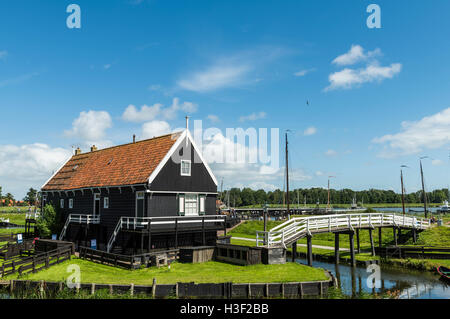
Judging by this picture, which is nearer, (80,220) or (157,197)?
(157,197)

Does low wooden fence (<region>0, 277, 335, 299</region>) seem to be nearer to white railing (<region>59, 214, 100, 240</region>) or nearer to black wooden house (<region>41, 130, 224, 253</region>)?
black wooden house (<region>41, 130, 224, 253</region>)

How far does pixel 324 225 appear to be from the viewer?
2775 centimetres

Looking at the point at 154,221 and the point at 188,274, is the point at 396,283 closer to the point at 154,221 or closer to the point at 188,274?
the point at 188,274

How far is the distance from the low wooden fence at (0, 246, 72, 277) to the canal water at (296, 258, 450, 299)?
1895 centimetres

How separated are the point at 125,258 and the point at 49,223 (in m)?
15.5

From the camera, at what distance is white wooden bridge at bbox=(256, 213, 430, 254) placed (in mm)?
24188

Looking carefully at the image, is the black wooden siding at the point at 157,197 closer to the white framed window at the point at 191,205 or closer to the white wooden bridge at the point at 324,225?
the white framed window at the point at 191,205

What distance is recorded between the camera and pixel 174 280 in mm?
19344

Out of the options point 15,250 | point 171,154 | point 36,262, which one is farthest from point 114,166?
point 36,262

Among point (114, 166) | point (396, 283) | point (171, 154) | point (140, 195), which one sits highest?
point (171, 154)

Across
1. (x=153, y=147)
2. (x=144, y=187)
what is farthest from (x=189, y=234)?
(x=153, y=147)

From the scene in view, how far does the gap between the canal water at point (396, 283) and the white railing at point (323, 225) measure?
3.45 metres

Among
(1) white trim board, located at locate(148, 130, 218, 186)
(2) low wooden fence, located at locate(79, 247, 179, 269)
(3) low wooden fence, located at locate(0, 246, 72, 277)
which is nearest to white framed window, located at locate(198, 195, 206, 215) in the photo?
(1) white trim board, located at locate(148, 130, 218, 186)

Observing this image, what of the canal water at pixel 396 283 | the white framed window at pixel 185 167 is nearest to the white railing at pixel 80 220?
the white framed window at pixel 185 167
